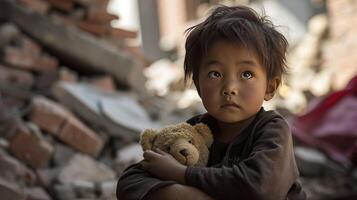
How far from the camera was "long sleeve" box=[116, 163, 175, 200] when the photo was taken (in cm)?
147

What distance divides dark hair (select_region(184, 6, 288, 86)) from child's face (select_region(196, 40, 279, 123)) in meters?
0.02

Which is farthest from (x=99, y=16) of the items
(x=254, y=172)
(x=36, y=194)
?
(x=254, y=172)

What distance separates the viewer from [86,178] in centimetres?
297

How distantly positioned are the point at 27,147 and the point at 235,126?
1.67 meters

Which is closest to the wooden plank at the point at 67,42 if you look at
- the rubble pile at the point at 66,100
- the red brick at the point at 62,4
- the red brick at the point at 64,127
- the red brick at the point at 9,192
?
the rubble pile at the point at 66,100

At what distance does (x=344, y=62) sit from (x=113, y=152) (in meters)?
3.77

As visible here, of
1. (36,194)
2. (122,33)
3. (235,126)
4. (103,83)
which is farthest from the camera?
(122,33)

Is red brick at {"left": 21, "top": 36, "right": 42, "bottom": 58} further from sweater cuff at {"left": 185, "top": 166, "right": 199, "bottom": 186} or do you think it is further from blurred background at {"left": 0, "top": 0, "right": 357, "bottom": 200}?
sweater cuff at {"left": 185, "top": 166, "right": 199, "bottom": 186}

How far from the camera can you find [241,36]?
1487 millimetres

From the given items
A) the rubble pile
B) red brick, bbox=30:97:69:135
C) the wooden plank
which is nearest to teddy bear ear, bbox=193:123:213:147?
the rubble pile

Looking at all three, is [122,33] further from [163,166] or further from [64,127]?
[163,166]

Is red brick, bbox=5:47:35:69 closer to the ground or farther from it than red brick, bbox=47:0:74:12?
closer to the ground

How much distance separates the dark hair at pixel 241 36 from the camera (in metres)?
1.50

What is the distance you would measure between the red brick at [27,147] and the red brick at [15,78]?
2.25ft
